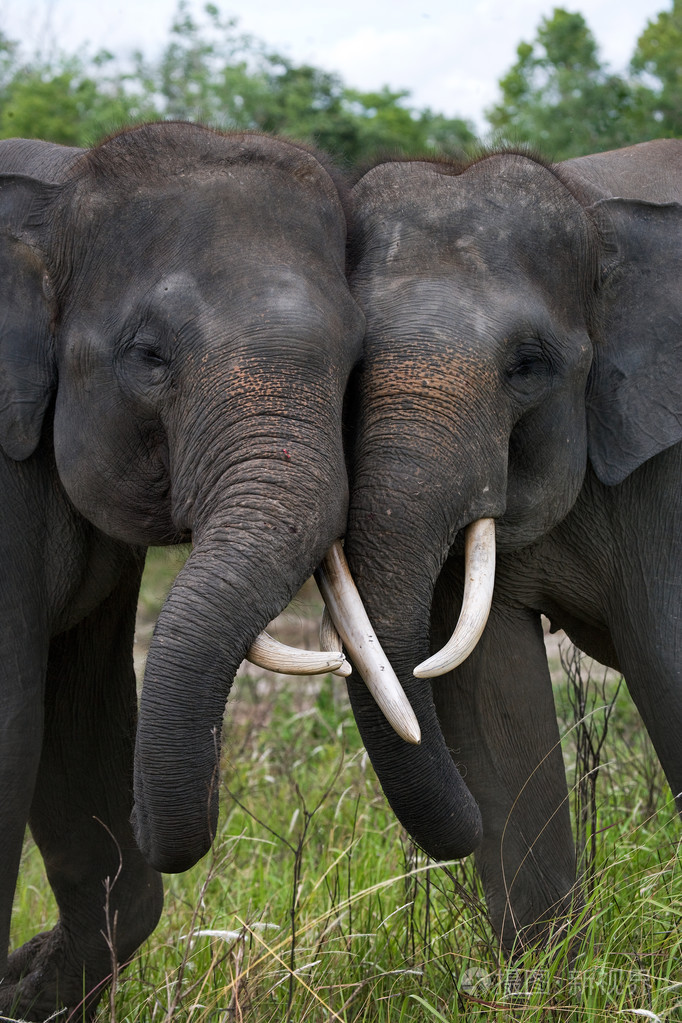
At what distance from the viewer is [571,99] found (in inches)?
327

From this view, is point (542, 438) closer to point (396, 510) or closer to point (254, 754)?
point (396, 510)

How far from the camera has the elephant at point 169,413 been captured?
272 centimetres

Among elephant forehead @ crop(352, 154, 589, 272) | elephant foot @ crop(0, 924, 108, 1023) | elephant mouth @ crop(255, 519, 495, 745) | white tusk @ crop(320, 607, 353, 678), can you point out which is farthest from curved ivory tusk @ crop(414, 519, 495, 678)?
elephant foot @ crop(0, 924, 108, 1023)

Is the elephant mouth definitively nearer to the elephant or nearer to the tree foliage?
the elephant

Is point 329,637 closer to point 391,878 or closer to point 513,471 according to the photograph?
point 513,471

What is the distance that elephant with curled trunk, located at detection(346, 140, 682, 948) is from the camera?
10.0 feet

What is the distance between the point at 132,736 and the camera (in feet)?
12.8

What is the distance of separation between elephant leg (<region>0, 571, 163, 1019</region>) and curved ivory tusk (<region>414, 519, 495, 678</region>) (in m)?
1.06

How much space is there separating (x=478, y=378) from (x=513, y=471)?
1.19ft

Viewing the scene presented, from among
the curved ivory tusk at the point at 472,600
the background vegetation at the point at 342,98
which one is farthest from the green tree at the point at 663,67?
the curved ivory tusk at the point at 472,600

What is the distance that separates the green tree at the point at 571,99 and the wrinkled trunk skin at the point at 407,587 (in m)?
4.48

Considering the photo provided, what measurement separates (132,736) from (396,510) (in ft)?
4.34

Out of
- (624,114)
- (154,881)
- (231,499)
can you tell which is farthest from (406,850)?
(624,114)

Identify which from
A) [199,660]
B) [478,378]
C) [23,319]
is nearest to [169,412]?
[23,319]
